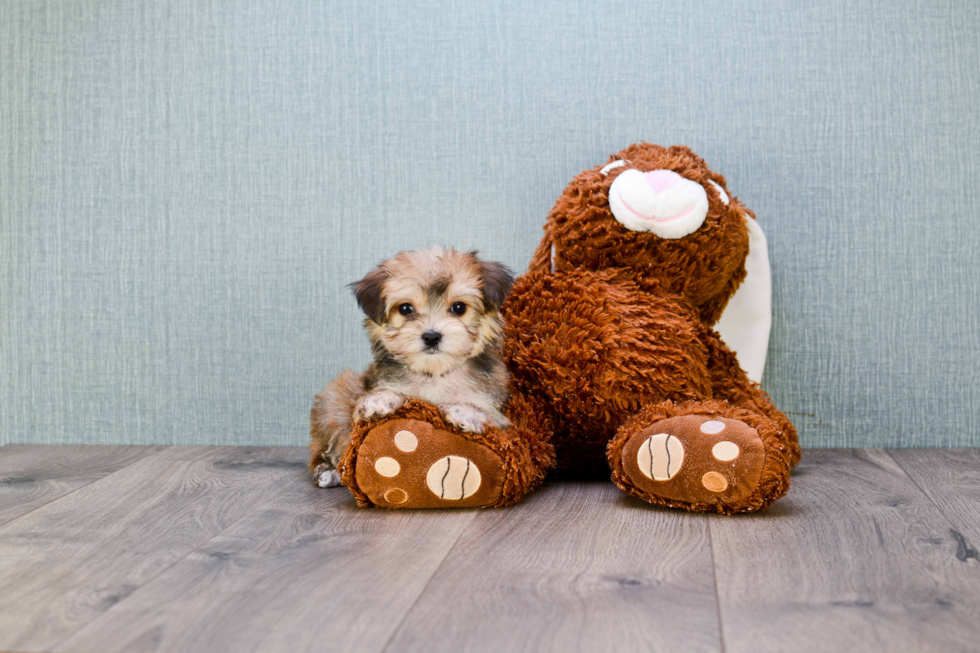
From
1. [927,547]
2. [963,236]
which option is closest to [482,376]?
[927,547]

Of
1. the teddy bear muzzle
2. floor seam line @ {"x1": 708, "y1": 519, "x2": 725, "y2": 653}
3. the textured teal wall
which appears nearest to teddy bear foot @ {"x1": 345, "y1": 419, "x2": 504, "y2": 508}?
floor seam line @ {"x1": 708, "y1": 519, "x2": 725, "y2": 653}

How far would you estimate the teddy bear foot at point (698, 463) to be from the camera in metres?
1.33

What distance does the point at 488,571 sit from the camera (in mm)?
1100

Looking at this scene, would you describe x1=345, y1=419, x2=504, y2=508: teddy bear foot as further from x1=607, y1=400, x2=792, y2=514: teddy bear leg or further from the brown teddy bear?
x1=607, y1=400, x2=792, y2=514: teddy bear leg

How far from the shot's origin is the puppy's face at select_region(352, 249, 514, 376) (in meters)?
1.34

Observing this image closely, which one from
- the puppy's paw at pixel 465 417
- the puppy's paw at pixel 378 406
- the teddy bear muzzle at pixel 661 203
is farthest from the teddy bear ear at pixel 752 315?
the puppy's paw at pixel 378 406

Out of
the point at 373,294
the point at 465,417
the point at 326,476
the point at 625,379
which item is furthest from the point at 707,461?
the point at 326,476

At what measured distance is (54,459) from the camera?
76.9 inches

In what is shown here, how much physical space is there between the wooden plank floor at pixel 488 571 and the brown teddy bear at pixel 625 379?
6cm

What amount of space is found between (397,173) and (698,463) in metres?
1.11

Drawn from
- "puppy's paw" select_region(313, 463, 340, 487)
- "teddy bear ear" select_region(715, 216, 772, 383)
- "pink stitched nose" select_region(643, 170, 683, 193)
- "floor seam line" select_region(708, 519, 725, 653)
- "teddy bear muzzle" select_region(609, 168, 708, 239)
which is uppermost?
"pink stitched nose" select_region(643, 170, 683, 193)

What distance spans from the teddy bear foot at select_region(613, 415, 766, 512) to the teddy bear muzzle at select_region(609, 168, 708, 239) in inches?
16.5

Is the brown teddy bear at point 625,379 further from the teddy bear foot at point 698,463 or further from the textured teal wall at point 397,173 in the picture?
the textured teal wall at point 397,173

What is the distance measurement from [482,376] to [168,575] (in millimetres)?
621
